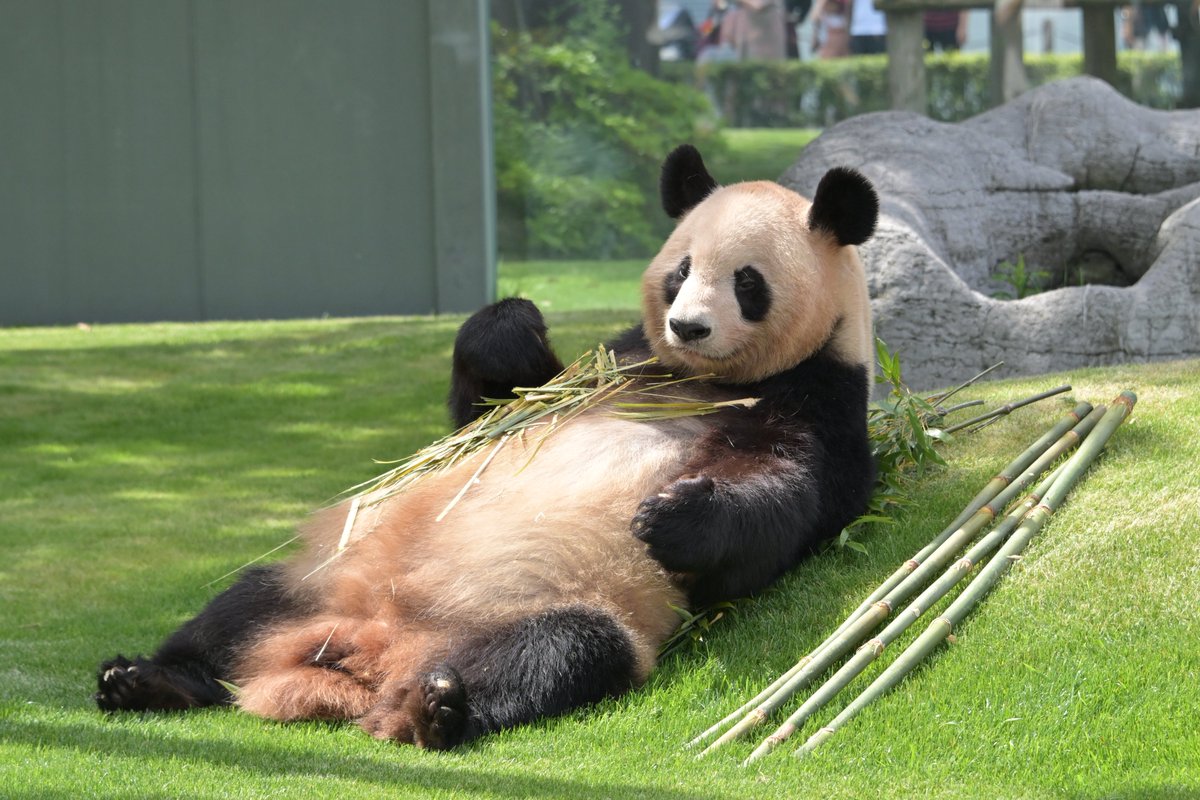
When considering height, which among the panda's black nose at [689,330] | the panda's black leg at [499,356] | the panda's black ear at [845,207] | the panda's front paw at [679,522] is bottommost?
the panda's front paw at [679,522]

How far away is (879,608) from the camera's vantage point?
3562 mm

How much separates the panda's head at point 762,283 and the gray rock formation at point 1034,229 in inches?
116

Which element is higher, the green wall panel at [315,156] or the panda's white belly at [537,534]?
the green wall panel at [315,156]

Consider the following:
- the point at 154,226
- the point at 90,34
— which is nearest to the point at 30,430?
the point at 154,226

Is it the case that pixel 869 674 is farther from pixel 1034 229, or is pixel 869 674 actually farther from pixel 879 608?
pixel 1034 229

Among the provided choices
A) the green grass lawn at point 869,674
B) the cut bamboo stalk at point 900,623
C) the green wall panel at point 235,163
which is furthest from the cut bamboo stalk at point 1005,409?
the green wall panel at point 235,163

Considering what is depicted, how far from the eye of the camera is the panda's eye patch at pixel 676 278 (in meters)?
3.95

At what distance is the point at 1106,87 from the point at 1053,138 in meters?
0.77

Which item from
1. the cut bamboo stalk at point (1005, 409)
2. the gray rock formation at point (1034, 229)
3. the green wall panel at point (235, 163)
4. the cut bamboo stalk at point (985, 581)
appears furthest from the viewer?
the green wall panel at point (235, 163)

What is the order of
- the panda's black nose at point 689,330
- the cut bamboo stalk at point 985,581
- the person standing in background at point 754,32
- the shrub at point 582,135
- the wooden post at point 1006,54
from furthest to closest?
1. the shrub at point 582,135
2. the person standing in background at point 754,32
3. the wooden post at point 1006,54
4. the panda's black nose at point 689,330
5. the cut bamboo stalk at point 985,581

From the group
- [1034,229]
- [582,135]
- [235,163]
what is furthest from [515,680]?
[235,163]

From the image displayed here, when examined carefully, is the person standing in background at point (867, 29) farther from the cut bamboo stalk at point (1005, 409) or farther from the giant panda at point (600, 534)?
the giant panda at point (600, 534)

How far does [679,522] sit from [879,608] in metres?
0.60

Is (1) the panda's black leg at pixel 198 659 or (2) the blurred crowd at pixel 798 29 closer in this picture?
(1) the panda's black leg at pixel 198 659
